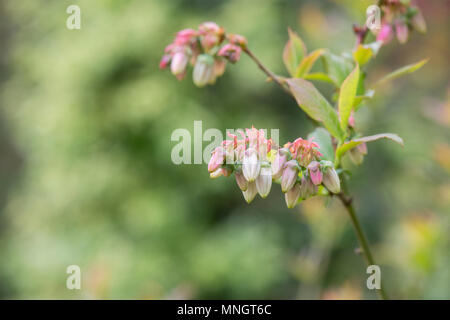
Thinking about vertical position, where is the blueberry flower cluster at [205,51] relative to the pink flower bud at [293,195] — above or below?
above

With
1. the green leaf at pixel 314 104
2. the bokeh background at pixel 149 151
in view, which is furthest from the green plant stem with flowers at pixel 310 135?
the bokeh background at pixel 149 151

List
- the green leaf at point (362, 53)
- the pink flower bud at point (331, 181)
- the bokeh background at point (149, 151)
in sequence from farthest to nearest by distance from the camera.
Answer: the bokeh background at point (149, 151) → the green leaf at point (362, 53) → the pink flower bud at point (331, 181)

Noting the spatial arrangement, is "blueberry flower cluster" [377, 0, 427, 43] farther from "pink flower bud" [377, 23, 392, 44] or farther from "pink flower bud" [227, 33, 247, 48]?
"pink flower bud" [227, 33, 247, 48]

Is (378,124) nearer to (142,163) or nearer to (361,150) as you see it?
(142,163)

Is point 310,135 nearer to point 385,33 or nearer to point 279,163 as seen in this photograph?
point 279,163

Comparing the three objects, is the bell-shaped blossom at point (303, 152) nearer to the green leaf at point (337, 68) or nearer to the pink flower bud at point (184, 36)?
the green leaf at point (337, 68)

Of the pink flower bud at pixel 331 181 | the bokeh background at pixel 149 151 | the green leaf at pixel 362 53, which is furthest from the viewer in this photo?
the bokeh background at pixel 149 151

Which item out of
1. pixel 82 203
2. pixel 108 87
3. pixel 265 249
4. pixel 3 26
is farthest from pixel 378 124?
pixel 3 26
